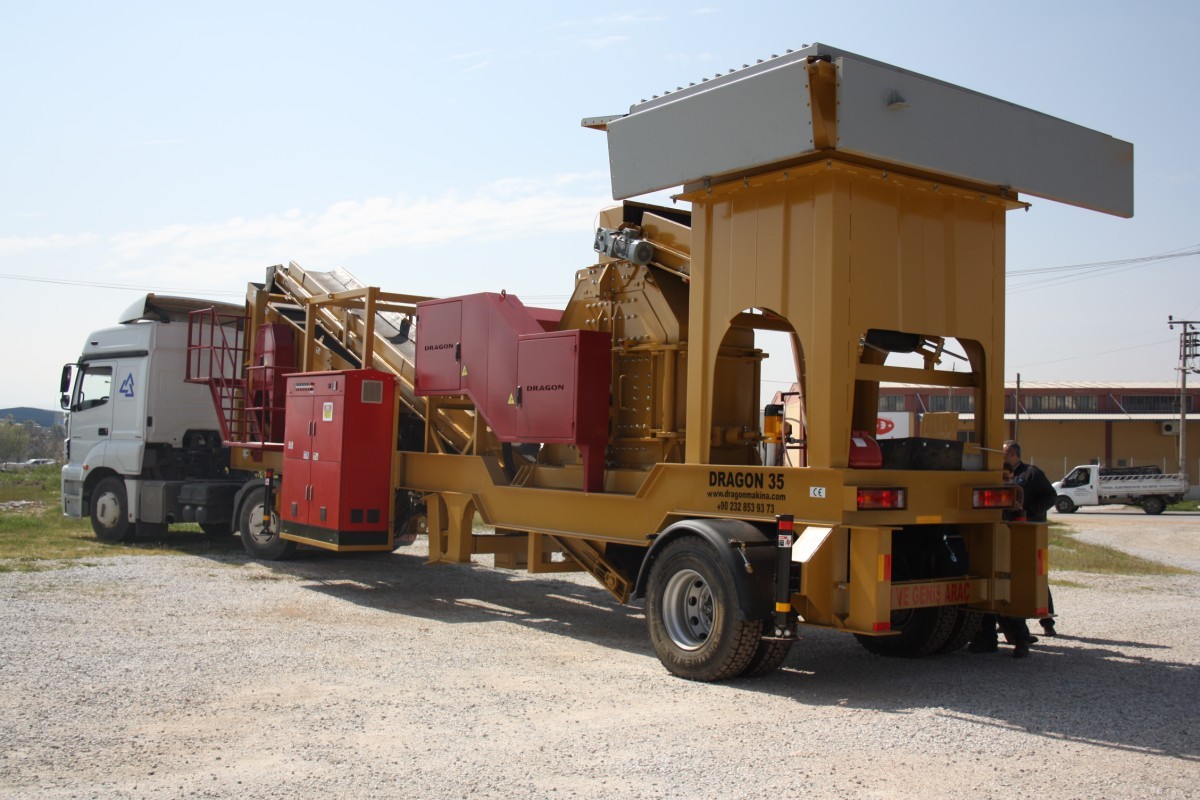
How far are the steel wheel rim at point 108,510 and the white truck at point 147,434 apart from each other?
0.02 meters

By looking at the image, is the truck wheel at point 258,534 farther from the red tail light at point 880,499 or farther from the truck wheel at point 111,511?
the red tail light at point 880,499

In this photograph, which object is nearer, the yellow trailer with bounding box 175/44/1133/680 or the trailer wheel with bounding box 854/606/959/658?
the yellow trailer with bounding box 175/44/1133/680

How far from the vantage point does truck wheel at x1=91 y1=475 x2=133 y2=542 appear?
16781 mm

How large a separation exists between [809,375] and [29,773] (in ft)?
16.9

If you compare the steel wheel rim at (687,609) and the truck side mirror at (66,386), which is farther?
the truck side mirror at (66,386)

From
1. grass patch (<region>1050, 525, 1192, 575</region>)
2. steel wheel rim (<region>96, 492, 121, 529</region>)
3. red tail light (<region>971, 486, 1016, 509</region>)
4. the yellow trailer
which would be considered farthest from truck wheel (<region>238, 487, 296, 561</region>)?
grass patch (<region>1050, 525, 1192, 575</region>)

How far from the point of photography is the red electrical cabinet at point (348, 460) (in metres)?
12.1

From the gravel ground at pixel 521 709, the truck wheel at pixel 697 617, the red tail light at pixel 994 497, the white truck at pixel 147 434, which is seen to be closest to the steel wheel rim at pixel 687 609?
the truck wheel at pixel 697 617

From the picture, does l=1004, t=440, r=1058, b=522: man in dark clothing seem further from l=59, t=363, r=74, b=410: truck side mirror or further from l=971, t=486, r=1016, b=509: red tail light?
l=59, t=363, r=74, b=410: truck side mirror

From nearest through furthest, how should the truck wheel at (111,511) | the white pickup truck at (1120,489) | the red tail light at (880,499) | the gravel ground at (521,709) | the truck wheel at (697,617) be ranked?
the gravel ground at (521,709), the red tail light at (880,499), the truck wheel at (697,617), the truck wheel at (111,511), the white pickup truck at (1120,489)

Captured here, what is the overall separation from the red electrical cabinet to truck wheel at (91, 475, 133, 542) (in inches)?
215

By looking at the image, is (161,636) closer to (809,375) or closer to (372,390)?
(372,390)

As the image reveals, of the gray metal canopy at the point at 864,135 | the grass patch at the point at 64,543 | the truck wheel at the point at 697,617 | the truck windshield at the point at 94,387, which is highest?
the gray metal canopy at the point at 864,135

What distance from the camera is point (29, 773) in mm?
5203
